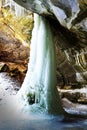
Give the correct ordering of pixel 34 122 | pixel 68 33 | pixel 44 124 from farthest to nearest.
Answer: pixel 68 33 → pixel 34 122 → pixel 44 124

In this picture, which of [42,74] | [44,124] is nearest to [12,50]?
[42,74]

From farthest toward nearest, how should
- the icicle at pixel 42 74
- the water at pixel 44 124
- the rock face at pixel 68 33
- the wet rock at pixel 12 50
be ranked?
1. the wet rock at pixel 12 50
2. the icicle at pixel 42 74
3. the rock face at pixel 68 33
4. the water at pixel 44 124

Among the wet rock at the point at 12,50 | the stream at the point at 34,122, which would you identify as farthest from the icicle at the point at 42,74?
the wet rock at the point at 12,50

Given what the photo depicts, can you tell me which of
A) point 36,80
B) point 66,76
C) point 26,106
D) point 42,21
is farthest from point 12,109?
point 66,76

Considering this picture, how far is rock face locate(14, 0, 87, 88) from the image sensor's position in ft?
22.0

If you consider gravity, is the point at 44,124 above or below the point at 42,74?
below

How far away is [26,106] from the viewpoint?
317 inches

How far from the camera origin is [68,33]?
883 centimetres

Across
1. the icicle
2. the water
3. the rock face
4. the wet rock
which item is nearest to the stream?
the water

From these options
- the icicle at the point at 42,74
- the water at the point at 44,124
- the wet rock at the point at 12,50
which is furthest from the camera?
the wet rock at the point at 12,50

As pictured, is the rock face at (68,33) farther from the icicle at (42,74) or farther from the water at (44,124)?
the water at (44,124)

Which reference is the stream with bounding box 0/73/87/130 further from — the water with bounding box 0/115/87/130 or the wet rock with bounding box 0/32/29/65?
the wet rock with bounding box 0/32/29/65

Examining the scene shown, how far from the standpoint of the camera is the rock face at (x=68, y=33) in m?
6.70

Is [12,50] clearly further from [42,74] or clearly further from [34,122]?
[34,122]
